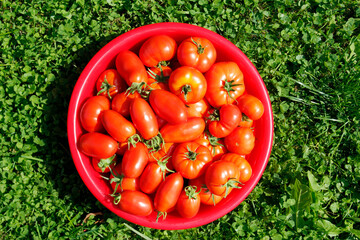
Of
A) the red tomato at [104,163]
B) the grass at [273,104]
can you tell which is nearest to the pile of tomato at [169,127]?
the red tomato at [104,163]

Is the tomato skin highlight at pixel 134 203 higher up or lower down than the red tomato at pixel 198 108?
lower down

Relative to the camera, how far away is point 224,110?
253 centimetres

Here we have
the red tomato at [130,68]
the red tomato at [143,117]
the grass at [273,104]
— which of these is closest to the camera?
the red tomato at [143,117]

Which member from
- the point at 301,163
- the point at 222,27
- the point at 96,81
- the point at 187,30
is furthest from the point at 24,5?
the point at 301,163

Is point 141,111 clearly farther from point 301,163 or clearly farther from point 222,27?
point 301,163

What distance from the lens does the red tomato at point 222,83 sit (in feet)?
8.53

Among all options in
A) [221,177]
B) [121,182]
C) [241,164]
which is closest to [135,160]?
[121,182]

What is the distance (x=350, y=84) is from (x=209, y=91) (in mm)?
1420

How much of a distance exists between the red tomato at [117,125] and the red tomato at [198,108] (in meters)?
0.46

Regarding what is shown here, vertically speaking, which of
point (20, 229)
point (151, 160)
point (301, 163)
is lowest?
point (20, 229)

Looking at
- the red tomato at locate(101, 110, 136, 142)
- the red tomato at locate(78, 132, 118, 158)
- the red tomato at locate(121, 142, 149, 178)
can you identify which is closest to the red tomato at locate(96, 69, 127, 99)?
the red tomato at locate(101, 110, 136, 142)

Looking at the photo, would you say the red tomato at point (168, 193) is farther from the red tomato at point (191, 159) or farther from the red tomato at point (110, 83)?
the red tomato at point (110, 83)

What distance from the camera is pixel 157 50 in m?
2.58

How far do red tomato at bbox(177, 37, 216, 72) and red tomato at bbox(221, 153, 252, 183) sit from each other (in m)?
0.70
